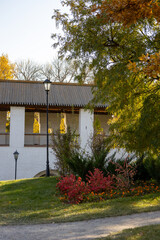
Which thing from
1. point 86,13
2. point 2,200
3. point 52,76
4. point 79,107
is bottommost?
point 2,200

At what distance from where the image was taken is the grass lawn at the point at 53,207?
7.38 metres

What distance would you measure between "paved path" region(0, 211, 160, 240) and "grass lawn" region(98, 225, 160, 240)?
1.63 feet

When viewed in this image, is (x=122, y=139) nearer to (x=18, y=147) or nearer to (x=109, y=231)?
(x=109, y=231)

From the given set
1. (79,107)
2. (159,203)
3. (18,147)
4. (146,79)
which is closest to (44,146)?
(18,147)

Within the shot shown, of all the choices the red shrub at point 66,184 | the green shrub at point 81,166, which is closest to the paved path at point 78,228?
the red shrub at point 66,184

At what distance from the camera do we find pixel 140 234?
518 centimetres

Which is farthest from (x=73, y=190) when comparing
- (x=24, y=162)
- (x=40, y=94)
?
(x=40, y=94)

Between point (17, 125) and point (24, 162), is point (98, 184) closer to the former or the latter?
point (24, 162)

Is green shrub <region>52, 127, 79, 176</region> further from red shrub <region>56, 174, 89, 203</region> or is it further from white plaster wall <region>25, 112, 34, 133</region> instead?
white plaster wall <region>25, 112, 34, 133</region>

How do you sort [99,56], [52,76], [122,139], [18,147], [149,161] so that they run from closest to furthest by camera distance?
[99,56], [122,139], [149,161], [18,147], [52,76]

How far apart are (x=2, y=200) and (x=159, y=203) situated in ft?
15.8

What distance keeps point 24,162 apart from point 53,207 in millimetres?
12113

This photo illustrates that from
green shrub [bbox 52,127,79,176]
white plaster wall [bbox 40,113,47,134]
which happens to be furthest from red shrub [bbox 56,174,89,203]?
white plaster wall [bbox 40,113,47,134]

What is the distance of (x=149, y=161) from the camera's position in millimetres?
11742
